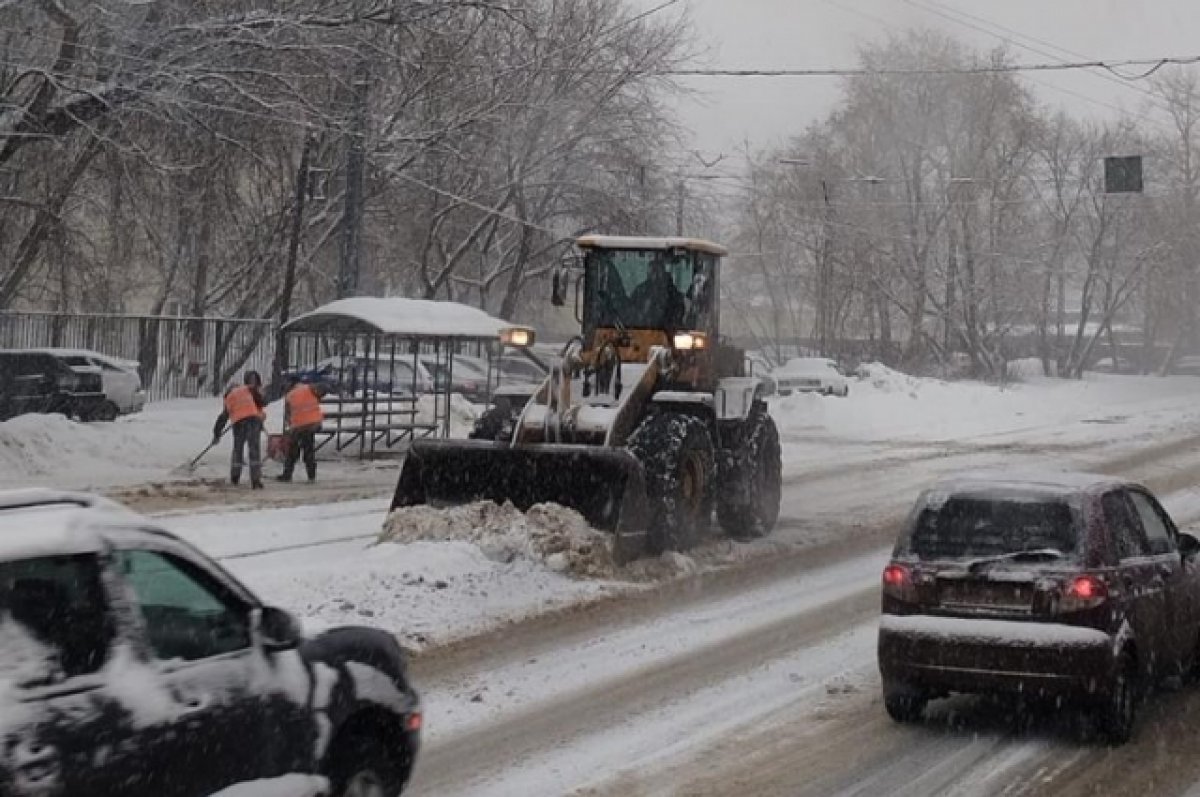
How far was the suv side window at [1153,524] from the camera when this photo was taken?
9836 mm

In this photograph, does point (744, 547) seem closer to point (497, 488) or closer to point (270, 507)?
point (497, 488)

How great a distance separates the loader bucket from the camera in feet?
47.0

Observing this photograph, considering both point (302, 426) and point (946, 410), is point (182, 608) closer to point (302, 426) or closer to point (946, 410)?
point (302, 426)

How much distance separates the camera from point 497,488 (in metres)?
14.8

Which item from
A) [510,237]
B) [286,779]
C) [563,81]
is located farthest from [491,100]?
[286,779]

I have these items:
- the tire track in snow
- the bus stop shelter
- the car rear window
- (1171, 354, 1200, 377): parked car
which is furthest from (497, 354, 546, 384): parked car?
(1171, 354, 1200, 377): parked car

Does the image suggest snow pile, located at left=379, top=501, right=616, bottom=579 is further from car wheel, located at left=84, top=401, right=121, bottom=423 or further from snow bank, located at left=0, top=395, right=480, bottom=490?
car wheel, located at left=84, top=401, right=121, bottom=423

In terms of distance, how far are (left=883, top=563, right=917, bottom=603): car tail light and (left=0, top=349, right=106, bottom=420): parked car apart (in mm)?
21275

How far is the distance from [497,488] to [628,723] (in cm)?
591

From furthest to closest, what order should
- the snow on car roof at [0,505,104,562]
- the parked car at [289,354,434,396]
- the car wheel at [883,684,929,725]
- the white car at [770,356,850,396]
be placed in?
1. the white car at [770,356,850,396]
2. the parked car at [289,354,434,396]
3. the car wheel at [883,684,929,725]
4. the snow on car roof at [0,505,104,562]

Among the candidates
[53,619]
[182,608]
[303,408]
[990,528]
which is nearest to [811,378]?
[303,408]

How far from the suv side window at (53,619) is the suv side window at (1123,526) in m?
6.23

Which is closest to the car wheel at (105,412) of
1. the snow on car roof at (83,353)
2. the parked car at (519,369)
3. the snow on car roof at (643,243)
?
the snow on car roof at (83,353)

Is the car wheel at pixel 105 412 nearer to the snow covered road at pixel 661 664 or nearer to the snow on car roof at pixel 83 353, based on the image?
the snow on car roof at pixel 83 353
